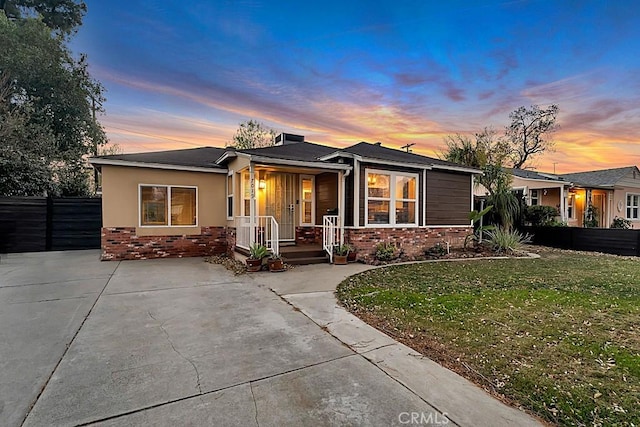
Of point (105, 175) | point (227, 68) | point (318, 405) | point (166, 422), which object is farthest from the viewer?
point (227, 68)

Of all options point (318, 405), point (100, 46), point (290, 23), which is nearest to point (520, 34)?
point (290, 23)

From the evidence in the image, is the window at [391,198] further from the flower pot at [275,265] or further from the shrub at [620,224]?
the shrub at [620,224]

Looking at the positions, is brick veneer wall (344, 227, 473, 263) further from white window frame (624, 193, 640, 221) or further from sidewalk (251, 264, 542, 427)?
white window frame (624, 193, 640, 221)

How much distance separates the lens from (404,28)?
31.1 feet

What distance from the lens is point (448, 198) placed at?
10.9m

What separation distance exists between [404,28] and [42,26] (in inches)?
651

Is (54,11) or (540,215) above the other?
(54,11)

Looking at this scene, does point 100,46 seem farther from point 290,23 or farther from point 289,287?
point 289,287

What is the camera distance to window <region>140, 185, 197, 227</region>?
9.34m

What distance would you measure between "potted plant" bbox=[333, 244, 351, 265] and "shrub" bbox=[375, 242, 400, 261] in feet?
3.29

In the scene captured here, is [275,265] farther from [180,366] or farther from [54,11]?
[54,11]

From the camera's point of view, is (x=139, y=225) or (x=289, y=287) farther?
(x=139, y=225)

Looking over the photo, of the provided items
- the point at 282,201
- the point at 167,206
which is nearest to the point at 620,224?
the point at 282,201

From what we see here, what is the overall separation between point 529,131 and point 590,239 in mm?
17888
